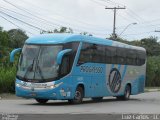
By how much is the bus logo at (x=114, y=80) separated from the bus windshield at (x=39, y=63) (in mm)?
6042

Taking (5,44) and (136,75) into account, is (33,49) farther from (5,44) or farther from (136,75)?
(5,44)

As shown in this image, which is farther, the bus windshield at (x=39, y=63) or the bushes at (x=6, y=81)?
the bushes at (x=6, y=81)

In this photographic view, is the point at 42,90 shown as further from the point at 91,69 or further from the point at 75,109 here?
the point at 91,69

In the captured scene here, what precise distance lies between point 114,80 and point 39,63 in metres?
7.22

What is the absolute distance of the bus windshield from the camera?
23672 millimetres

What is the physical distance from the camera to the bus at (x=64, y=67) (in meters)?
23.7

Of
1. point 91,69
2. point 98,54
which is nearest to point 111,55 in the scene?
point 98,54

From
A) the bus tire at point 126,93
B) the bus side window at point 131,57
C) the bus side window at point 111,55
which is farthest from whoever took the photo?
the bus tire at point 126,93

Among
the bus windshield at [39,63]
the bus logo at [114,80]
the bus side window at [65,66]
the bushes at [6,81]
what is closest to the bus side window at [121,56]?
the bus logo at [114,80]

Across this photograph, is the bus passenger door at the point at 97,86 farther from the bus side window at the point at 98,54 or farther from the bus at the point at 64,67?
the bus side window at the point at 98,54

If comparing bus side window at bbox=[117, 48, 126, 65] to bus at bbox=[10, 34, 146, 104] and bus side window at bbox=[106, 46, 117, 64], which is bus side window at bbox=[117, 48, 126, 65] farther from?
bus at bbox=[10, 34, 146, 104]

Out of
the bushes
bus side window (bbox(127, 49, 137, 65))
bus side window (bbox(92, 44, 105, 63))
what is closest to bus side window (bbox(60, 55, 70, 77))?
bus side window (bbox(92, 44, 105, 63))

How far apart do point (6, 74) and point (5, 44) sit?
97.7 feet

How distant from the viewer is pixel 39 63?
938 inches
